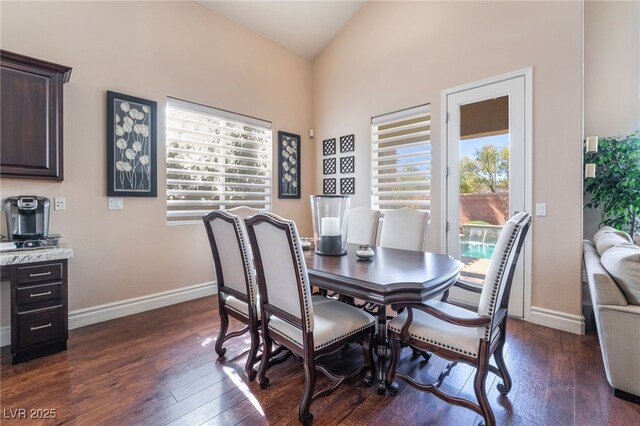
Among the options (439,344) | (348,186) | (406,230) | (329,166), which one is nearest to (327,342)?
(439,344)

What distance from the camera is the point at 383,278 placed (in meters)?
1.64

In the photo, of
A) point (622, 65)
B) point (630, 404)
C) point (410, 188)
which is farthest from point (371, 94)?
point (630, 404)

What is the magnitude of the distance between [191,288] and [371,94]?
135 inches

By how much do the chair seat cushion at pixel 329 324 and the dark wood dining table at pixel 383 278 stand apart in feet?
0.39

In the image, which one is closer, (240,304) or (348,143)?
(240,304)

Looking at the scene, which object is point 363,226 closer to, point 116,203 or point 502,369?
point 502,369

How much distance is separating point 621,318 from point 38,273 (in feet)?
12.7

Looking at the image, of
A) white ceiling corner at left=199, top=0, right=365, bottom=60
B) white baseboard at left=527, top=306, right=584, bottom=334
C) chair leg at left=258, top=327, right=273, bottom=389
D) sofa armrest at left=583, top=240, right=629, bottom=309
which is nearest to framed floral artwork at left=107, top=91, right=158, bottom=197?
white ceiling corner at left=199, top=0, right=365, bottom=60

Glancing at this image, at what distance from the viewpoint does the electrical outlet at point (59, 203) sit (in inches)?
104

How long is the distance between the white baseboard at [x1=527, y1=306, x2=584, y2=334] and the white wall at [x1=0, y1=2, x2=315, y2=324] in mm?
→ 3579

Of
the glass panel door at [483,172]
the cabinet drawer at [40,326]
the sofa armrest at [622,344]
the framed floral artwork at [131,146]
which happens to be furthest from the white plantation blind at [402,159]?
the cabinet drawer at [40,326]

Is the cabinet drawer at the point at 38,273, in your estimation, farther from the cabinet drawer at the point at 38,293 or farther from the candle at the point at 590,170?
the candle at the point at 590,170

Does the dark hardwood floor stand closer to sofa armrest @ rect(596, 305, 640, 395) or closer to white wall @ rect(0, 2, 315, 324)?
sofa armrest @ rect(596, 305, 640, 395)

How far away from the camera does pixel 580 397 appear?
1.78 m
